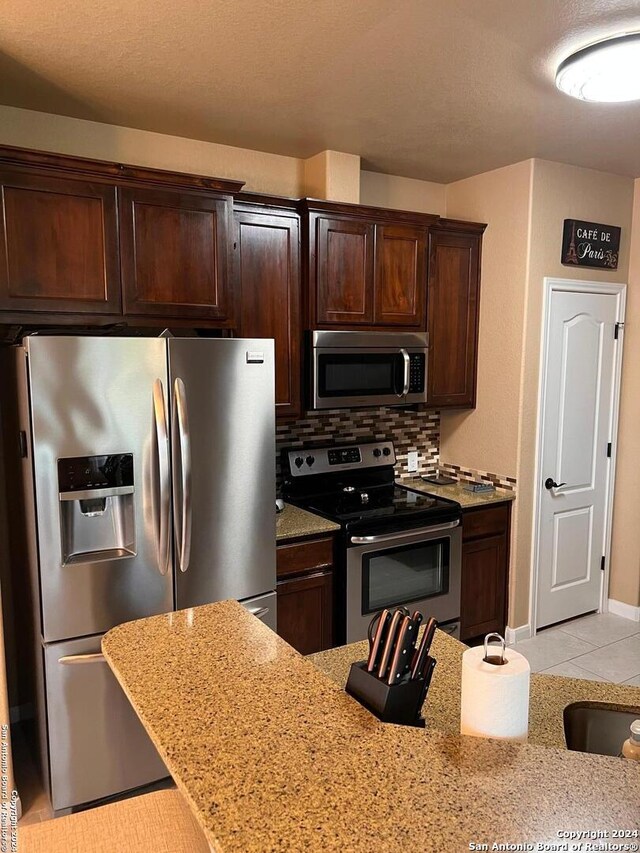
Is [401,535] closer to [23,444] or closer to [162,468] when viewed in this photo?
[162,468]

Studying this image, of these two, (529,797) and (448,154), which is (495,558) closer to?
(448,154)

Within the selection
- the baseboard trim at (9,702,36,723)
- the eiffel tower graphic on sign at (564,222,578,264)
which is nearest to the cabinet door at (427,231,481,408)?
the eiffel tower graphic on sign at (564,222,578,264)

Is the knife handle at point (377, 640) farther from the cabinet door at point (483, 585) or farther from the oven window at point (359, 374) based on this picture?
the cabinet door at point (483, 585)

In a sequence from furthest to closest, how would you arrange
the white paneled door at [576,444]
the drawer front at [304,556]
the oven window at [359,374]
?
the white paneled door at [576,444] < the oven window at [359,374] < the drawer front at [304,556]

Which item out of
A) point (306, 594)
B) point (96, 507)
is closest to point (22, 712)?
point (96, 507)

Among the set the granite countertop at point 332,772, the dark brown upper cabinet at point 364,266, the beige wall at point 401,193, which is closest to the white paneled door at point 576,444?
the dark brown upper cabinet at point 364,266

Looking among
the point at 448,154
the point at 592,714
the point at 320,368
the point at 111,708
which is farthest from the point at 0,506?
the point at 448,154

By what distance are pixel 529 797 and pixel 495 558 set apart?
2920 mm

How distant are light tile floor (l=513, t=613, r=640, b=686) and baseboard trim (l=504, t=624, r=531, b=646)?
0.03 metres

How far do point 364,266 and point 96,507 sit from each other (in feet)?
6.13

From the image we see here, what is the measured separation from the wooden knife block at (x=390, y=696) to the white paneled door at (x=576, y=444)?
9.30ft

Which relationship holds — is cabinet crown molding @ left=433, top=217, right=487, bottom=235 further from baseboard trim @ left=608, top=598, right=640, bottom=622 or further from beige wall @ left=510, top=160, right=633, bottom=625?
baseboard trim @ left=608, top=598, right=640, bottom=622

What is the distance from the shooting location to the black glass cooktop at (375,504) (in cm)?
316

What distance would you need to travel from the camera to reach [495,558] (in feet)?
11.9
